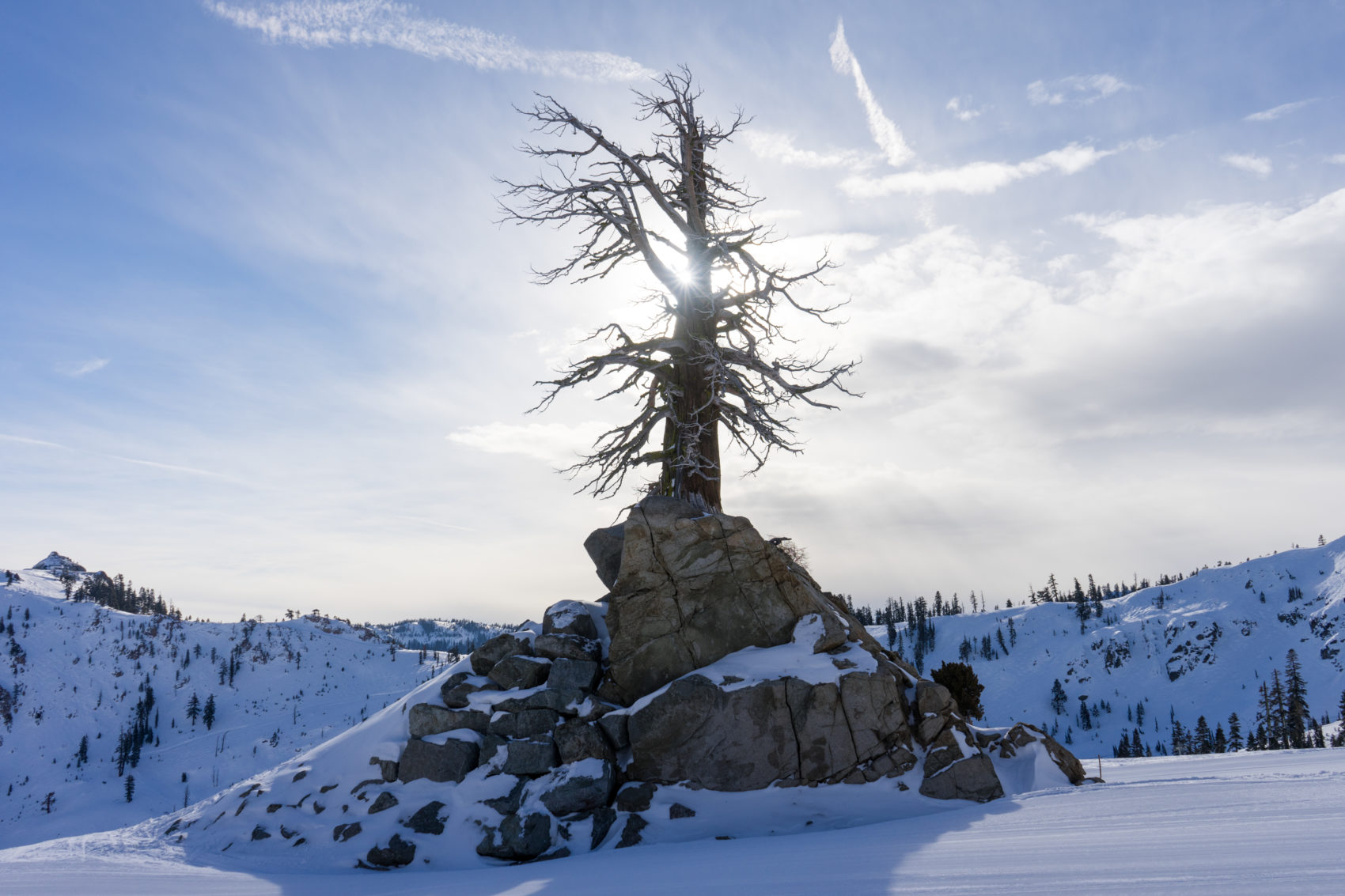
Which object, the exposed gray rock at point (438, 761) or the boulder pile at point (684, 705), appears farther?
the exposed gray rock at point (438, 761)

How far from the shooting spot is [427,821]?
16609 millimetres

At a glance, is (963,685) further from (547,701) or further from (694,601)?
(547,701)

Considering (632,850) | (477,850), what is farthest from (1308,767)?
(477,850)

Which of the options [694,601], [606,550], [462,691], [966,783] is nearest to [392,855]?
[462,691]

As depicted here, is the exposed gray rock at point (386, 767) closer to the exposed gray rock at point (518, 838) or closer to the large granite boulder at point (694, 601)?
the exposed gray rock at point (518, 838)

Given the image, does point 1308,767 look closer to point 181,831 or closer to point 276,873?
point 276,873

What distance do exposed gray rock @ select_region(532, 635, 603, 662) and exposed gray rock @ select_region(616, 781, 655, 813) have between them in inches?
161

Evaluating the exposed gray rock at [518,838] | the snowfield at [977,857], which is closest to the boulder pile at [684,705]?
the exposed gray rock at [518,838]

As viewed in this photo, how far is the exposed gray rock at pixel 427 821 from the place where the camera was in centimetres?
1644

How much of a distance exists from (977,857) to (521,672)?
1307 cm

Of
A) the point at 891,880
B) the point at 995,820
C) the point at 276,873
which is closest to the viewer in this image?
the point at 891,880

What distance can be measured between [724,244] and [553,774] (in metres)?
15.1

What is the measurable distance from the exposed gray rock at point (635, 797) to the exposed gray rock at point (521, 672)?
4.14m

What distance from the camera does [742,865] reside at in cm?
1070
